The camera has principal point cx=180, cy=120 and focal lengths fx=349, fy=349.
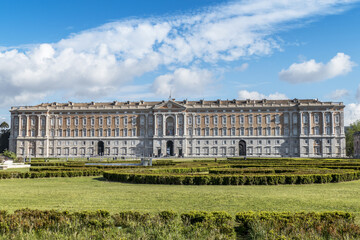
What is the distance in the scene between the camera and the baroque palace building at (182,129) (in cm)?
7025

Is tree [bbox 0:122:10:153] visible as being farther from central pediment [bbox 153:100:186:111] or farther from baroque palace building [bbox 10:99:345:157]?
central pediment [bbox 153:100:186:111]

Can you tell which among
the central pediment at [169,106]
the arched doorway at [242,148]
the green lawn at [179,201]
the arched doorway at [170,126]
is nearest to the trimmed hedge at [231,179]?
the green lawn at [179,201]

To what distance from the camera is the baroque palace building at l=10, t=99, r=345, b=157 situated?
70.2m

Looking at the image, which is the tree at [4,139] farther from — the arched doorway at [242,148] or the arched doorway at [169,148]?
the arched doorway at [242,148]

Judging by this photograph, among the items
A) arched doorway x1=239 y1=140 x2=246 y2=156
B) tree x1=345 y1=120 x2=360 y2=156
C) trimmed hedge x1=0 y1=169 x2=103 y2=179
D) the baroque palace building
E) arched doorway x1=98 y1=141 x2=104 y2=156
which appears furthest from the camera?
tree x1=345 y1=120 x2=360 y2=156

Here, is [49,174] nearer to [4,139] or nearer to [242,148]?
[242,148]

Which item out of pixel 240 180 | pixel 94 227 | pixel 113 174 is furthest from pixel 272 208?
pixel 113 174

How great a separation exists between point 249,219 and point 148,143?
6651 centimetres

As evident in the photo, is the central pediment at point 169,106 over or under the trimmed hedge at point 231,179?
over

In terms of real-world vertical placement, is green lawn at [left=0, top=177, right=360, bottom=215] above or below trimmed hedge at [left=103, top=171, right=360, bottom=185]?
below

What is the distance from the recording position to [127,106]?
75.1 metres

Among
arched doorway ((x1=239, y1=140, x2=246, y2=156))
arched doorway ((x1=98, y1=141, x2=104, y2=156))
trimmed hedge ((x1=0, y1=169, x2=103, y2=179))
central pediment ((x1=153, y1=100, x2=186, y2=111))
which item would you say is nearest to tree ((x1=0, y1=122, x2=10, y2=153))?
arched doorway ((x1=98, y1=141, x2=104, y2=156))

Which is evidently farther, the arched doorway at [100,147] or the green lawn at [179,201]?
the arched doorway at [100,147]

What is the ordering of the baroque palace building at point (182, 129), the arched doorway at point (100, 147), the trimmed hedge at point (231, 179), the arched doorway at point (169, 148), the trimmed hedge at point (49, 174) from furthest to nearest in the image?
the arched doorway at point (100, 147) → the arched doorway at point (169, 148) → the baroque palace building at point (182, 129) → the trimmed hedge at point (49, 174) → the trimmed hedge at point (231, 179)
